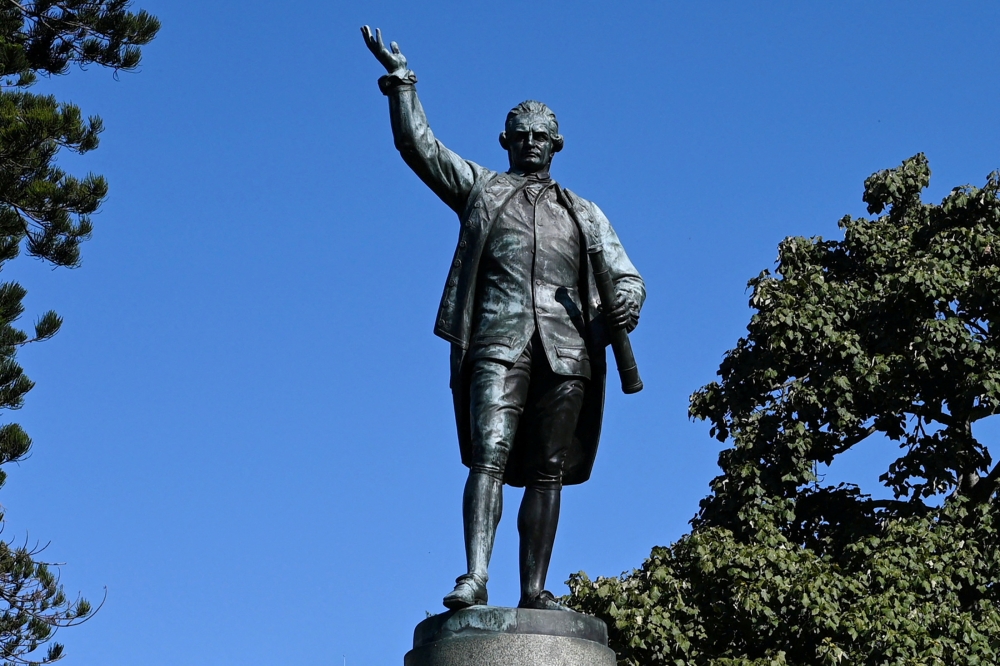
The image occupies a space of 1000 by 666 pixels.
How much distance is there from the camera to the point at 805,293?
63.3ft

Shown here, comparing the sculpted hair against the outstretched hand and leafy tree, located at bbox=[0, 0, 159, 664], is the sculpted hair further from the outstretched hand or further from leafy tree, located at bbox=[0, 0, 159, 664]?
leafy tree, located at bbox=[0, 0, 159, 664]

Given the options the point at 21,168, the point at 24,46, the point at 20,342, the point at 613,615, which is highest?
the point at 24,46

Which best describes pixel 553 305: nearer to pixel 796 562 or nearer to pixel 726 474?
pixel 796 562

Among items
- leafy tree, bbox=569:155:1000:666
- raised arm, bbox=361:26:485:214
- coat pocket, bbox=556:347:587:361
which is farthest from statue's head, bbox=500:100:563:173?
leafy tree, bbox=569:155:1000:666

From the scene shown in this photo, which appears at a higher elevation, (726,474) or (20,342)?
(20,342)

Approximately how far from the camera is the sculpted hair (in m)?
8.12

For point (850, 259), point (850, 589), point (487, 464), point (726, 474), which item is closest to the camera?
point (487, 464)

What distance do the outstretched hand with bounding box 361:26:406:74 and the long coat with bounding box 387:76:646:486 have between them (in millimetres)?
119

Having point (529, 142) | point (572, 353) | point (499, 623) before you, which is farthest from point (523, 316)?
point (499, 623)

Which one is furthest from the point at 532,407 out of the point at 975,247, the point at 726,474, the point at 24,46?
the point at 24,46

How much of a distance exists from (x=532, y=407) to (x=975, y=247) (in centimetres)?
1254

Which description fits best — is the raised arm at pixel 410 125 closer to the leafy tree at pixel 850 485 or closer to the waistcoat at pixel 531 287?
the waistcoat at pixel 531 287

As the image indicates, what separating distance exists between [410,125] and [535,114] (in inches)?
27.1

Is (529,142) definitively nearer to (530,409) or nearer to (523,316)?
(523,316)
